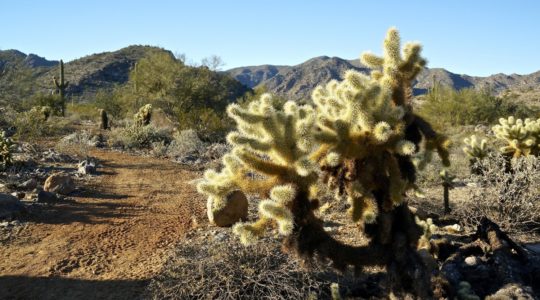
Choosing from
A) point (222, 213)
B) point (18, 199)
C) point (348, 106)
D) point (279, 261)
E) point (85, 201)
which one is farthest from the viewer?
point (85, 201)

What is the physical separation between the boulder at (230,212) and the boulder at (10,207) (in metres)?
2.88

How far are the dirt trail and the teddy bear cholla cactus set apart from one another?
7.12 feet

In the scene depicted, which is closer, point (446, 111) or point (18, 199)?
point (18, 199)

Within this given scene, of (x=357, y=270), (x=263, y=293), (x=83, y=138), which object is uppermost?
(x=83, y=138)

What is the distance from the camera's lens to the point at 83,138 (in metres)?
14.0

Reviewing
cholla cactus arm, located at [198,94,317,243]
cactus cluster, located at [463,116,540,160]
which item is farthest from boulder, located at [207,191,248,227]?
cactus cluster, located at [463,116,540,160]

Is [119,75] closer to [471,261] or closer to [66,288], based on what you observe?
[66,288]

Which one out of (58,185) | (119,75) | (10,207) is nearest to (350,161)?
(10,207)

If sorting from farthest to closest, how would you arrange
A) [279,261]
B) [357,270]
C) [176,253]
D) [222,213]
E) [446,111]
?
[446,111]
[222,213]
[176,253]
[279,261]
[357,270]

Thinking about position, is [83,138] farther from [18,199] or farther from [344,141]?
[344,141]

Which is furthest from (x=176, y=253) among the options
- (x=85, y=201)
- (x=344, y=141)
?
(x=85, y=201)

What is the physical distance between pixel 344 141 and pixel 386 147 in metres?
0.32

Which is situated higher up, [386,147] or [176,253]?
[386,147]

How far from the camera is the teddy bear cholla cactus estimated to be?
11.0 feet
